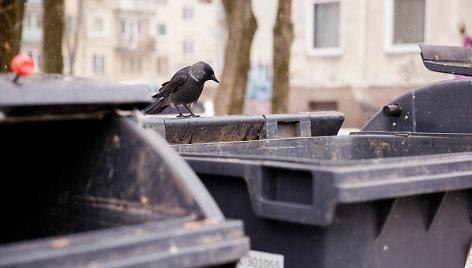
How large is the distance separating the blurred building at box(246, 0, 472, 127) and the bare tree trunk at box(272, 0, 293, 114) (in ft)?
25.8

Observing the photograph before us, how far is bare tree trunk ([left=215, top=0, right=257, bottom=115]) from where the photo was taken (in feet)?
32.0

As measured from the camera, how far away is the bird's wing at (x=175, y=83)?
16.4 ft

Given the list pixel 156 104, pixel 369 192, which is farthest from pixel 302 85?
pixel 369 192

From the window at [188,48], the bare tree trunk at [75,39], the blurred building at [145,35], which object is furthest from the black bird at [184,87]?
the window at [188,48]

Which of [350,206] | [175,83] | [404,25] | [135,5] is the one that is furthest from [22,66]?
[135,5]

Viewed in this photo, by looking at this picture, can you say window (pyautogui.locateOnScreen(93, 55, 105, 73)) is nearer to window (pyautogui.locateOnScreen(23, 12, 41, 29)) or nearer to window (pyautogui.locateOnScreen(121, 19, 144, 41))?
window (pyautogui.locateOnScreen(121, 19, 144, 41))

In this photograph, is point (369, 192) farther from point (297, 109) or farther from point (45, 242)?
point (297, 109)

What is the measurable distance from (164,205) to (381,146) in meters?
1.86

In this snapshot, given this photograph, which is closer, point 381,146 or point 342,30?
point 381,146

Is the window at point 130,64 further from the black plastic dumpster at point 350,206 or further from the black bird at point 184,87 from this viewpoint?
the black plastic dumpster at point 350,206

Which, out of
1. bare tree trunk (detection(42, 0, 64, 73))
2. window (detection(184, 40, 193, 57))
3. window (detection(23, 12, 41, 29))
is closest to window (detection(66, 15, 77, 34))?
window (detection(23, 12, 41, 29))

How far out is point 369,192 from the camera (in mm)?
2084

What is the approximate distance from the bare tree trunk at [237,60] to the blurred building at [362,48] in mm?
8086

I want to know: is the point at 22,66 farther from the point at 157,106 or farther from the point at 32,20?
the point at 32,20
